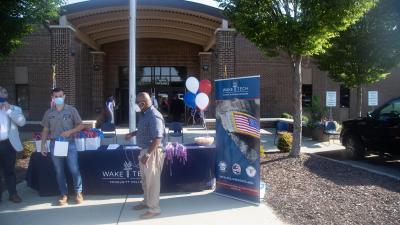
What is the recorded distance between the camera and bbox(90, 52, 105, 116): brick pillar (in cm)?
2505

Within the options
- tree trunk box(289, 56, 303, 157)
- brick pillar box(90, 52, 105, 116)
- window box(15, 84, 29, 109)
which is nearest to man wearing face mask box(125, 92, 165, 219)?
tree trunk box(289, 56, 303, 157)

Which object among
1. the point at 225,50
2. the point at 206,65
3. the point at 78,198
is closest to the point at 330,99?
the point at 225,50

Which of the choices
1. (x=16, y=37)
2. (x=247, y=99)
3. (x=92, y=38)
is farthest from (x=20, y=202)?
(x=92, y=38)

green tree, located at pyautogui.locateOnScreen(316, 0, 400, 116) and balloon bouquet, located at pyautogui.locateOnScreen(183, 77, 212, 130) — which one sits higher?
green tree, located at pyautogui.locateOnScreen(316, 0, 400, 116)

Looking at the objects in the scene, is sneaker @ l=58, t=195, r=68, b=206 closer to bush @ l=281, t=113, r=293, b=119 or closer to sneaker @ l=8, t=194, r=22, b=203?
sneaker @ l=8, t=194, r=22, b=203

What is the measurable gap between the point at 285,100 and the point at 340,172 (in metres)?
15.7

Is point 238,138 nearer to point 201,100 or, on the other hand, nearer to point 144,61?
point 201,100

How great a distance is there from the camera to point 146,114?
245 inches

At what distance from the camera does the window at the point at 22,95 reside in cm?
2402

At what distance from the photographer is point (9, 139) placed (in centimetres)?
699

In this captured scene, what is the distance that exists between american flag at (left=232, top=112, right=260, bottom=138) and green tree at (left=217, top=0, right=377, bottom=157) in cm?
350

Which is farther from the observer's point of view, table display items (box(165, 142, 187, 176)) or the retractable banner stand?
table display items (box(165, 142, 187, 176))

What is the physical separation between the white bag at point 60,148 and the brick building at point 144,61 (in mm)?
12500

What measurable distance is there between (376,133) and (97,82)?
687 inches
